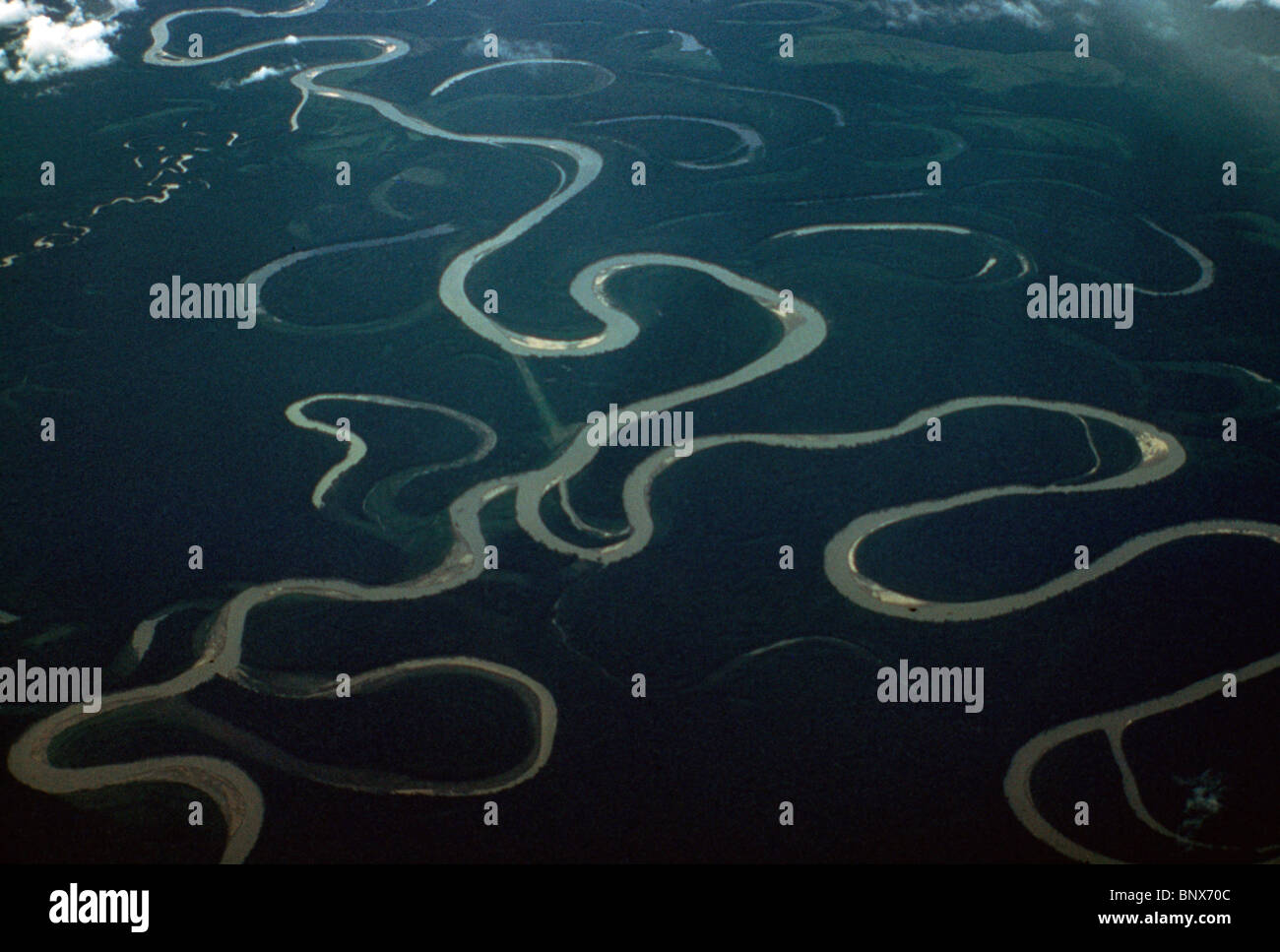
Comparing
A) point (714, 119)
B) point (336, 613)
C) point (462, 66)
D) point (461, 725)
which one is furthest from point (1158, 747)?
point (462, 66)

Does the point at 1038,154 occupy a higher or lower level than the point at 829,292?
higher

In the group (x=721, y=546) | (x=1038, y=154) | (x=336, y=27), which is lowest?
(x=721, y=546)

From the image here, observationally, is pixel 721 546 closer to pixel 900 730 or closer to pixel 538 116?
pixel 900 730

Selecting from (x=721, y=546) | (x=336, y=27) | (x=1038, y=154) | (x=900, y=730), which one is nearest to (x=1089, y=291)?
(x=1038, y=154)

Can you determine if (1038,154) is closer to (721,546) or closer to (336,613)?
(721,546)

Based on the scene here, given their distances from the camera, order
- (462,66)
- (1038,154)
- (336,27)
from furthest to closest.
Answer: (336,27)
(462,66)
(1038,154)

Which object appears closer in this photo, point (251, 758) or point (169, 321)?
point (251, 758)

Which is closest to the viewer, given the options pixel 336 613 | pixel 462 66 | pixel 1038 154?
pixel 336 613
